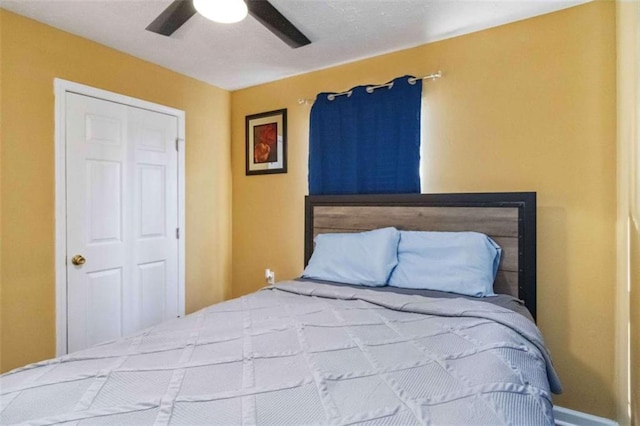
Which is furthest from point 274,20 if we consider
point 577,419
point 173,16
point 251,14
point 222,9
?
point 577,419

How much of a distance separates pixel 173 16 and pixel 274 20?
1.55ft

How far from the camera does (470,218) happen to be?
222cm

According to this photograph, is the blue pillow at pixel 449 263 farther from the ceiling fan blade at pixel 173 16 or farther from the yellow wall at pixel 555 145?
the ceiling fan blade at pixel 173 16

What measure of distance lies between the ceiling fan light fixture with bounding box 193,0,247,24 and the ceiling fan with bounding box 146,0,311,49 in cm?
5

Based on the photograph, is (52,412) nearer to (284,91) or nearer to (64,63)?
(64,63)

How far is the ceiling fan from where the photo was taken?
1.59 meters

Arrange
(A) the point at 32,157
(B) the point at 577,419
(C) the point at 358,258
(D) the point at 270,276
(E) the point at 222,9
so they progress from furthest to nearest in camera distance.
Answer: (D) the point at 270,276 < (C) the point at 358,258 < (A) the point at 32,157 < (B) the point at 577,419 < (E) the point at 222,9

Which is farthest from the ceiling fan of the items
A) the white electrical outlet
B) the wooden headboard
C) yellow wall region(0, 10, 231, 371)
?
the white electrical outlet

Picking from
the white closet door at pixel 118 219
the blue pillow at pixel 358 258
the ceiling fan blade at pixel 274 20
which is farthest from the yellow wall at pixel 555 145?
the white closet door at pixel 118 219

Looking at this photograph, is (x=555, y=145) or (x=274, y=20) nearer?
(x=274, y=20)

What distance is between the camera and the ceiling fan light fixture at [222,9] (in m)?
1.50

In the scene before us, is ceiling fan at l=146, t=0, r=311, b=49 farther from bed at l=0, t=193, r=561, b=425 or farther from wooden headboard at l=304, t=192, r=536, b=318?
bed at l=0, t=193, r=561, b=425

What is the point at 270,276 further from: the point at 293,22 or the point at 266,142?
the point at 293,22

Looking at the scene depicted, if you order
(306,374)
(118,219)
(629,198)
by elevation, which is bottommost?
(306,374)
